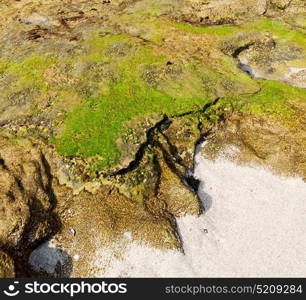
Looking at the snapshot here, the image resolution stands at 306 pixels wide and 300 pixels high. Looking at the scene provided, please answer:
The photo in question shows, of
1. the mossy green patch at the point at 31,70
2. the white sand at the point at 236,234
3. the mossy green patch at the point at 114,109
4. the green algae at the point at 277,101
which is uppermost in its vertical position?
the mossy green patch at the point at 31,70

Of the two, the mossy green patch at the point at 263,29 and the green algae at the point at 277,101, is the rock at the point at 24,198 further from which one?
the mossy green patch at the point at 263,29

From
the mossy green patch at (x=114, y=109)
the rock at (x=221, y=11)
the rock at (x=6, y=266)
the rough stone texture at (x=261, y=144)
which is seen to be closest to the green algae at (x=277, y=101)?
the rough stone texture at (x=261, y=144)

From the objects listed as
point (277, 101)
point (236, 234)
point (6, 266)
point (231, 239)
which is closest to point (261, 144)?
point (277, 101)

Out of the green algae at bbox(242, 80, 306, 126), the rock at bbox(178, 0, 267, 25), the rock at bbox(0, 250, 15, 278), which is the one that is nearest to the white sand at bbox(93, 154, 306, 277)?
the rock at bbox(0, 250, 15, 278)

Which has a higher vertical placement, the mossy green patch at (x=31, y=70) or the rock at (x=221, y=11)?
the mossy green patch at (x=31, y=70)

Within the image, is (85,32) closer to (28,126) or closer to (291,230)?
(28,126)

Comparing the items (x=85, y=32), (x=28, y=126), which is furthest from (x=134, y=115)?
(x=85, y=32)

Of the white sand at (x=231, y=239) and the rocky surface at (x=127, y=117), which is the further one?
the rocky surface at (x=127, y=117)

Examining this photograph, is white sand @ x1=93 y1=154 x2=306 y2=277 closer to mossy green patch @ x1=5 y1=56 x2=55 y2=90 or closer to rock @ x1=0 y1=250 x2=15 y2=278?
rock @ x1=0 y1=250 x2=15 y2=278
